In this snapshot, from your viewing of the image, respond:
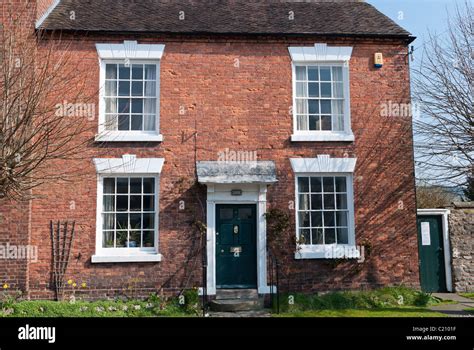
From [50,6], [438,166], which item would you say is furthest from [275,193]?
[50,6]

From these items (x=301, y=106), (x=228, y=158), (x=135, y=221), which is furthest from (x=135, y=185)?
(x=301, y=106)

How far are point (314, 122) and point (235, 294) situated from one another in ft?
16.1

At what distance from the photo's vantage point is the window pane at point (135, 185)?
1102cm

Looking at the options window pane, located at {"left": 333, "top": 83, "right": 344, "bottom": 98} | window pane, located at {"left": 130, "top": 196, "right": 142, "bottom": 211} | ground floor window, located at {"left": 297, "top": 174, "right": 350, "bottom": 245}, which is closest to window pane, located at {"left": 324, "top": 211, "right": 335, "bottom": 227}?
ground floor window, located at {"left": 297, "top": 174, "right": 350, "bottom": 245}

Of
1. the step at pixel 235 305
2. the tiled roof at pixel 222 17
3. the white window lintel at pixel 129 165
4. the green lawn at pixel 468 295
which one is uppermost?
the tiled roof at pixel 222 17

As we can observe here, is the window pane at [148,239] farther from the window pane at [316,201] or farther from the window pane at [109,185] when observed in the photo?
the window pane at [316,201]

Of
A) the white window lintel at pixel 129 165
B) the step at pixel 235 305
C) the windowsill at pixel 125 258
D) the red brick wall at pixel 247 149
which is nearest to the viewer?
the step at pixel 235 305

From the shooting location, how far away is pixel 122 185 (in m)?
11.0

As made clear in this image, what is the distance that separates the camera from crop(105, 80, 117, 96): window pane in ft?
37.0

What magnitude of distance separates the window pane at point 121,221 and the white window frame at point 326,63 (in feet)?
15.8

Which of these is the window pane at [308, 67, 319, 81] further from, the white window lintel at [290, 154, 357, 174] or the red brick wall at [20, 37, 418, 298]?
the white window lintel at [290, 154, 357, 174]

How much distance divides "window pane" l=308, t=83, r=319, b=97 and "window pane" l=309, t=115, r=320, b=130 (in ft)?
1.96

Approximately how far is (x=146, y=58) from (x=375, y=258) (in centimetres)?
780

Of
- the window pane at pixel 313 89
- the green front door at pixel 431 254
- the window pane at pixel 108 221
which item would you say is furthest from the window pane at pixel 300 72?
the window pane at pixel 108 221
